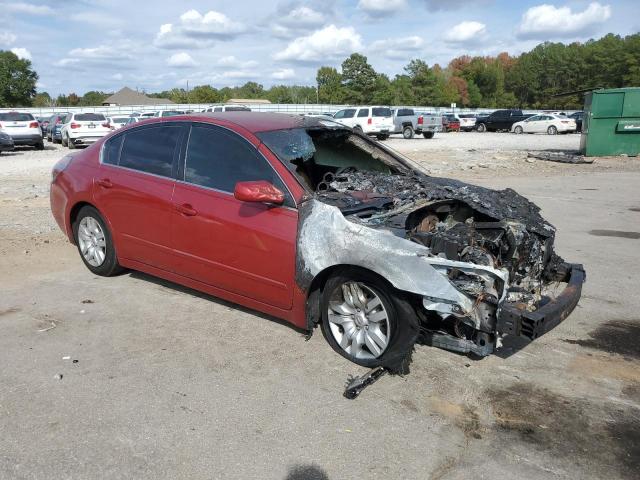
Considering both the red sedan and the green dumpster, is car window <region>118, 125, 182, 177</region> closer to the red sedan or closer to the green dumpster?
the red sedan

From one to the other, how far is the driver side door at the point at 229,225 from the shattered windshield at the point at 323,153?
9.4 inches

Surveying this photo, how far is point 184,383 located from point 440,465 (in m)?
1.78

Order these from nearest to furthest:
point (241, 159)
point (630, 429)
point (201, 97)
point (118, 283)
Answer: point (630, 429)
point (241, 159)
point (118, 283)
point (201, 97)

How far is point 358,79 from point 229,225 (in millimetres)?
92420

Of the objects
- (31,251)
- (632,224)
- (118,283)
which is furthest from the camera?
(632,224)

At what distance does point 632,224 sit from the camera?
30.3 feet

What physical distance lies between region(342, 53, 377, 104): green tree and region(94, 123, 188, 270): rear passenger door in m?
87.9

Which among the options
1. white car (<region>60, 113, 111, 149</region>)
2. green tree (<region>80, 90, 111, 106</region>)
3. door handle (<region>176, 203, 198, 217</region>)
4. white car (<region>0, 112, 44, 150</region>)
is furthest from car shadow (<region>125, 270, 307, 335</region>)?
green tree (<region>80, 90, 111, 106</region>)

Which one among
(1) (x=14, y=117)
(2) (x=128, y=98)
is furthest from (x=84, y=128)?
(2) (x=128, y=98)

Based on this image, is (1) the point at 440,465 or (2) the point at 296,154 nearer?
(1) the point at 440,465

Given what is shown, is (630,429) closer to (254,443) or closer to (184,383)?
(254,443)

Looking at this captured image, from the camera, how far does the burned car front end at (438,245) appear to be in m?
3.71

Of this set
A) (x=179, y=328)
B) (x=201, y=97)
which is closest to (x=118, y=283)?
(x=179, y=328)

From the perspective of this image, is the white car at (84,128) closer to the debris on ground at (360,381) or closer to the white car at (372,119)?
the white car at (372,119)
